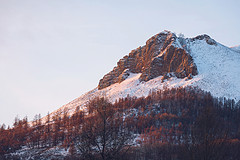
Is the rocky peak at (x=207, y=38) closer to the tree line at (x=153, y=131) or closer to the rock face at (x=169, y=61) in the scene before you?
the rock face at (x=169, y=61)

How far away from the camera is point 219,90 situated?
429 ft

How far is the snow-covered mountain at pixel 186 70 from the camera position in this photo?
139250mm

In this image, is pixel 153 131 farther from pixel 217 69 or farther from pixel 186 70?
pixel 217 69

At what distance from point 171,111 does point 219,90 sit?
33.3m

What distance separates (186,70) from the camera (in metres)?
157

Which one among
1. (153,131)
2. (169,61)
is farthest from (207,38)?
(153,131)

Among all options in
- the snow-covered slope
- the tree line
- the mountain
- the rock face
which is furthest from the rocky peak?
the tree line

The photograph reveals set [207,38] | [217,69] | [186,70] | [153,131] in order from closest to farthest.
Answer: [153,131] → [217,69] → [186,70] → [207,38]

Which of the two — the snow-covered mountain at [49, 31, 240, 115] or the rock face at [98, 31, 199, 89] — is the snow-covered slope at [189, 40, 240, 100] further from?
the rock face at [98, 31, 199, 89]

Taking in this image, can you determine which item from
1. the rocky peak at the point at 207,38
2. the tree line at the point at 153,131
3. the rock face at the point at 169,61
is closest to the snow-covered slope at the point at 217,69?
the rocky peak at the point at 207,38

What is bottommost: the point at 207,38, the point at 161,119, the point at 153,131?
the point at 153,131

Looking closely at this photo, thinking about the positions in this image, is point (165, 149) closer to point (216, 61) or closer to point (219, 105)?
point (219, 105)

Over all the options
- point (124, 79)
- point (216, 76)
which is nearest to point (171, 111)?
point (216, 76)

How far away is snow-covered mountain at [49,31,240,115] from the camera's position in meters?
139
